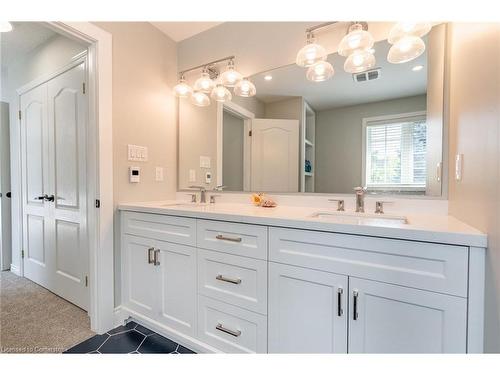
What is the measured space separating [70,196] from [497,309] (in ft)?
8.08

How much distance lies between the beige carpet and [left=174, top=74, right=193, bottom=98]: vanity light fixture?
Answer: 74.5 inches

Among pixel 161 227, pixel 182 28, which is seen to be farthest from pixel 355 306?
pixel 182 28

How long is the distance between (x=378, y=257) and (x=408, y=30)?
3.77 feet

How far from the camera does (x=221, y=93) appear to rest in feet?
6.01

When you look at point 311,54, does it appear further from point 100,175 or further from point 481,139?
point 100,175

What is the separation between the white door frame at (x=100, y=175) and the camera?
149 centimetres

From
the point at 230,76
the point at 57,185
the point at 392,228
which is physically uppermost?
the point at 230,76

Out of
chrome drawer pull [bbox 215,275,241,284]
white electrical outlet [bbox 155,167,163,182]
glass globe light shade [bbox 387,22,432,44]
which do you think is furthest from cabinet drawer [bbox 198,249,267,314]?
glass globe light shade [bbox 387,22,432,44]

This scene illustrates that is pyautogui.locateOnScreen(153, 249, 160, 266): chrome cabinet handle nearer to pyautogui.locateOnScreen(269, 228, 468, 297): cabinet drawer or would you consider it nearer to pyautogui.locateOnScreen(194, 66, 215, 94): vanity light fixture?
pyautogui.locateOnScreen(269, 228, 468, 297): cabinet drawer

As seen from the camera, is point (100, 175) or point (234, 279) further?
point (100, 175)

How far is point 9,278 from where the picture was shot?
236cm

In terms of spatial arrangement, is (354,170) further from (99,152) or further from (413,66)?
(99,152)

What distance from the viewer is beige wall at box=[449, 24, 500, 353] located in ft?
2.14
